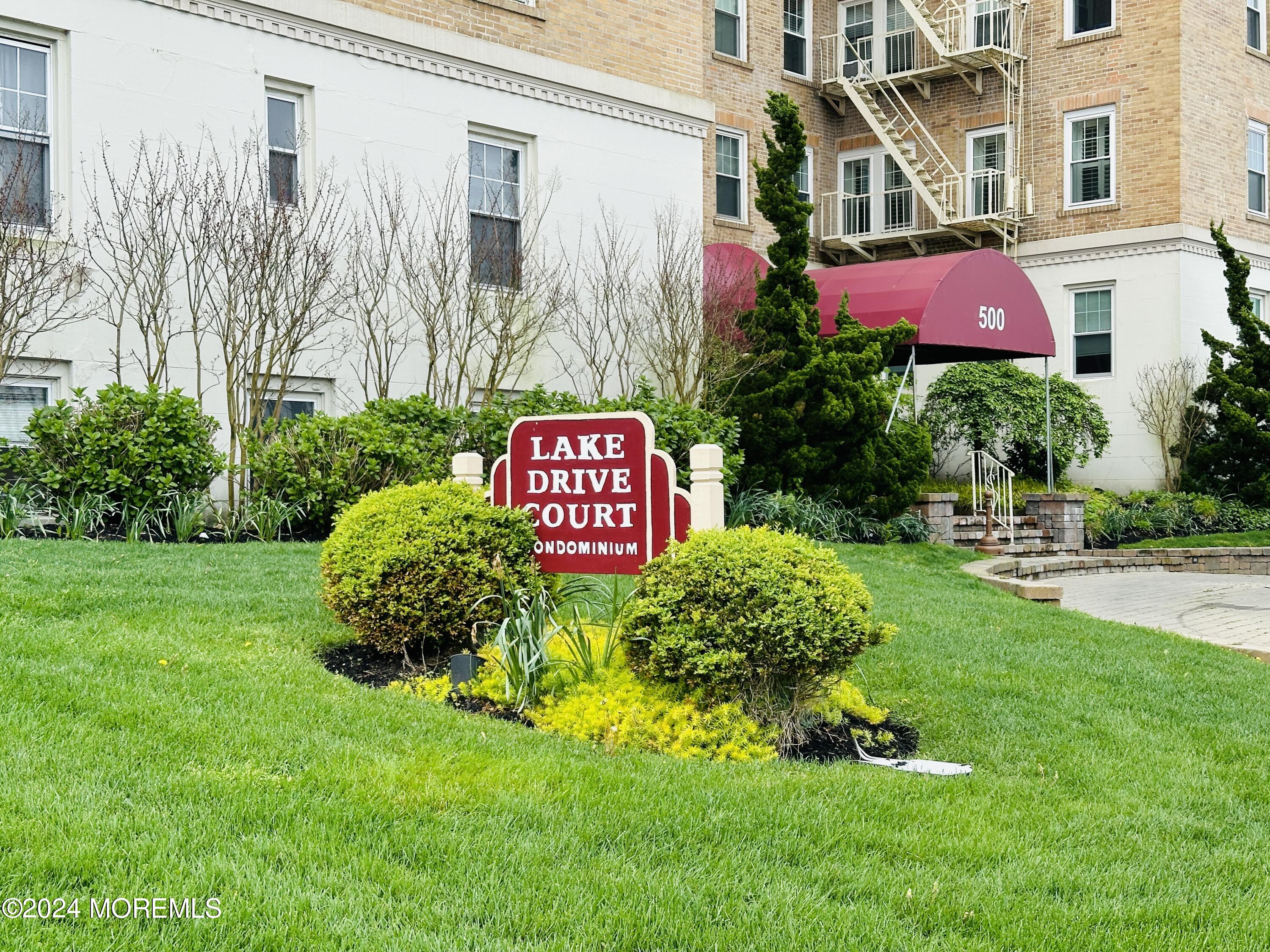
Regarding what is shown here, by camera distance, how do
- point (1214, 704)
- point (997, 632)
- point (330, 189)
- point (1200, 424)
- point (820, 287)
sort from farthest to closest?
point (1200, 424) → point (820, 287) → point (330, 189) → point (997, 632) → point (1214, 704)

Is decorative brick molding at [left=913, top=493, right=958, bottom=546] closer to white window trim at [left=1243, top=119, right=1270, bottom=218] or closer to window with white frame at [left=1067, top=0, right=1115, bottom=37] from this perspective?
window with white frame at [left=1067, top=0, right=1115, bottom=37]

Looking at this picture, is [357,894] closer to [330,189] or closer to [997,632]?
[997,632]

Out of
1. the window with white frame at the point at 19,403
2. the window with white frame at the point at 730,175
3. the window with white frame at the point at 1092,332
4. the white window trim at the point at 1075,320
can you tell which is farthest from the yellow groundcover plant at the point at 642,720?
the window with white frame at the point at 1092,332

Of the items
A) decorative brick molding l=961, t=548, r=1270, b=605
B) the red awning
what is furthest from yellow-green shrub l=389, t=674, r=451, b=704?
decorative brick molding l=961, t=548, r=1270, b=605

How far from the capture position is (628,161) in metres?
17.0

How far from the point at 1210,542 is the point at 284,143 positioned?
15081 millimetres

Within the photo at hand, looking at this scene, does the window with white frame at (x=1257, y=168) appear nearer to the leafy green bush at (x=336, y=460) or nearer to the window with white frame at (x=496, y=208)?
the window with white frame at (x=496, y=208)

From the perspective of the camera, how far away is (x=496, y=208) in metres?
15.6

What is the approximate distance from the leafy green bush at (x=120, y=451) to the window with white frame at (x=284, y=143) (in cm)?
341

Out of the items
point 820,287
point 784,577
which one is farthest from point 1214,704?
point 820,287

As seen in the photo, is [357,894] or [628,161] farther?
[628,161]

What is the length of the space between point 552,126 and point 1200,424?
1391 cm

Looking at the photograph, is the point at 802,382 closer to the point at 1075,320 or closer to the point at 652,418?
the point at 652,418

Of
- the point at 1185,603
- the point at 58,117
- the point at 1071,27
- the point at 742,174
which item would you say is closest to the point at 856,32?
the point at 1071,27
